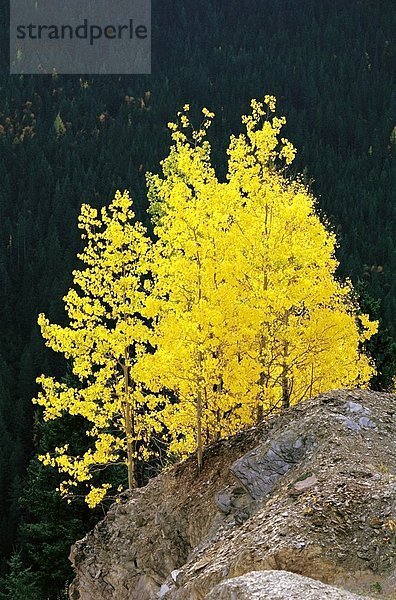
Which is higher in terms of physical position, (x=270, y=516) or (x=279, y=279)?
(x=279, y=279)

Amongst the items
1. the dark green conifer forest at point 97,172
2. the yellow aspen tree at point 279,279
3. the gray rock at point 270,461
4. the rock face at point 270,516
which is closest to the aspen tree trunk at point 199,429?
the rock face at point 270,516

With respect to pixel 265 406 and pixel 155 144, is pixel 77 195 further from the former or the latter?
pixel 265 406

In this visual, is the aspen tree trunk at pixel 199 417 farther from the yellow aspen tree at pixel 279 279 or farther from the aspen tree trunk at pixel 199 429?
the yellow aspen tree at pixel 279 279

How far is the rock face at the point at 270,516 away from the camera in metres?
11.5

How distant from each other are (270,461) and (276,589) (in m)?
5.89

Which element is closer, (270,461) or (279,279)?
(270,461)

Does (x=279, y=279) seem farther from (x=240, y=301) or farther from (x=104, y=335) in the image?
(x=104, y=335)

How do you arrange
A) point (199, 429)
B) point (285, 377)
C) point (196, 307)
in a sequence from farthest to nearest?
point (285, 377)
point (199, 429)
point (196, 307)

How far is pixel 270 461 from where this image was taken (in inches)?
604

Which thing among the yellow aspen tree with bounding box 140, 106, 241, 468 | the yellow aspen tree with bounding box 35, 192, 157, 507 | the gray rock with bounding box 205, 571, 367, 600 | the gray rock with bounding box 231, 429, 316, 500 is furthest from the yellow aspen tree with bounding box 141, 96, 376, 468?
the gray rock with bounding box 205, 571, 367, 600

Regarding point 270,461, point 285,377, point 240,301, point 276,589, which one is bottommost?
point 276,589

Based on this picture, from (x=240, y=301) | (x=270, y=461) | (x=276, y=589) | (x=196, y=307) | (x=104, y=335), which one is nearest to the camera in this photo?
(x=276, y=589)

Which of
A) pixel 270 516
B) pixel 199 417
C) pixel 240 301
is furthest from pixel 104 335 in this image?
pixel 270 516

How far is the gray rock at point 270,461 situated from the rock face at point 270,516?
0.07 feet
